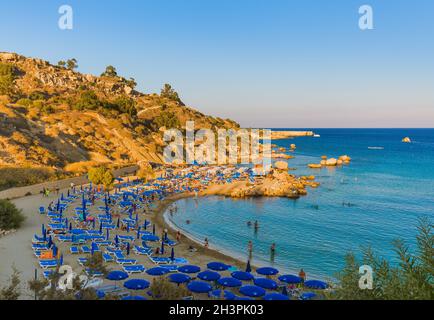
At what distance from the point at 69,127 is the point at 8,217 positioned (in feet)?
146

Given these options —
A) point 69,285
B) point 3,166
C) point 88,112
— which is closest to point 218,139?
point 88,112

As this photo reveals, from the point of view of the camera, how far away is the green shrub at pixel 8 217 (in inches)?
1001

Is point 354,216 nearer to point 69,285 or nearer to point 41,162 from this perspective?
point 69,285

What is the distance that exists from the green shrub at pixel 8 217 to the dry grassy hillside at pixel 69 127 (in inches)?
848

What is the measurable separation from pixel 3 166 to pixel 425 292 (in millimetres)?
48359

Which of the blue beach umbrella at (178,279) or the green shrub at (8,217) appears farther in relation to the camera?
the green shrub at (8,217)

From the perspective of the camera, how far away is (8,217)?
2598 cm

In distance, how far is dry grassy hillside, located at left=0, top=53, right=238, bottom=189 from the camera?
172 feet

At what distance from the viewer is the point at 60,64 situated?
468 feet

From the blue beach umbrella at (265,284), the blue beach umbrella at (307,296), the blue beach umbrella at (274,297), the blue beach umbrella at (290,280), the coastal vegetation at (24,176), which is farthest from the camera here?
the coastal vegetation at (24,176)

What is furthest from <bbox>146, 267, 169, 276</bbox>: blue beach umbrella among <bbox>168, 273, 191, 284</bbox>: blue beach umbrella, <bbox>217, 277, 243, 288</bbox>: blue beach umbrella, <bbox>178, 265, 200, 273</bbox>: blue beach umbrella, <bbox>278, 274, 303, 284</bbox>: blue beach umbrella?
<bbox>278, 274, 303, 284</bbox>: blue beach umbrella

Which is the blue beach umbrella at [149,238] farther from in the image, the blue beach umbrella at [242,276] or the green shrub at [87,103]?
the green shrub at [87,103]

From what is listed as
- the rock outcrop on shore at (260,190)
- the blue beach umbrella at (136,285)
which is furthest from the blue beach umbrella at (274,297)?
the rock outcrop on shore at (260,190)
